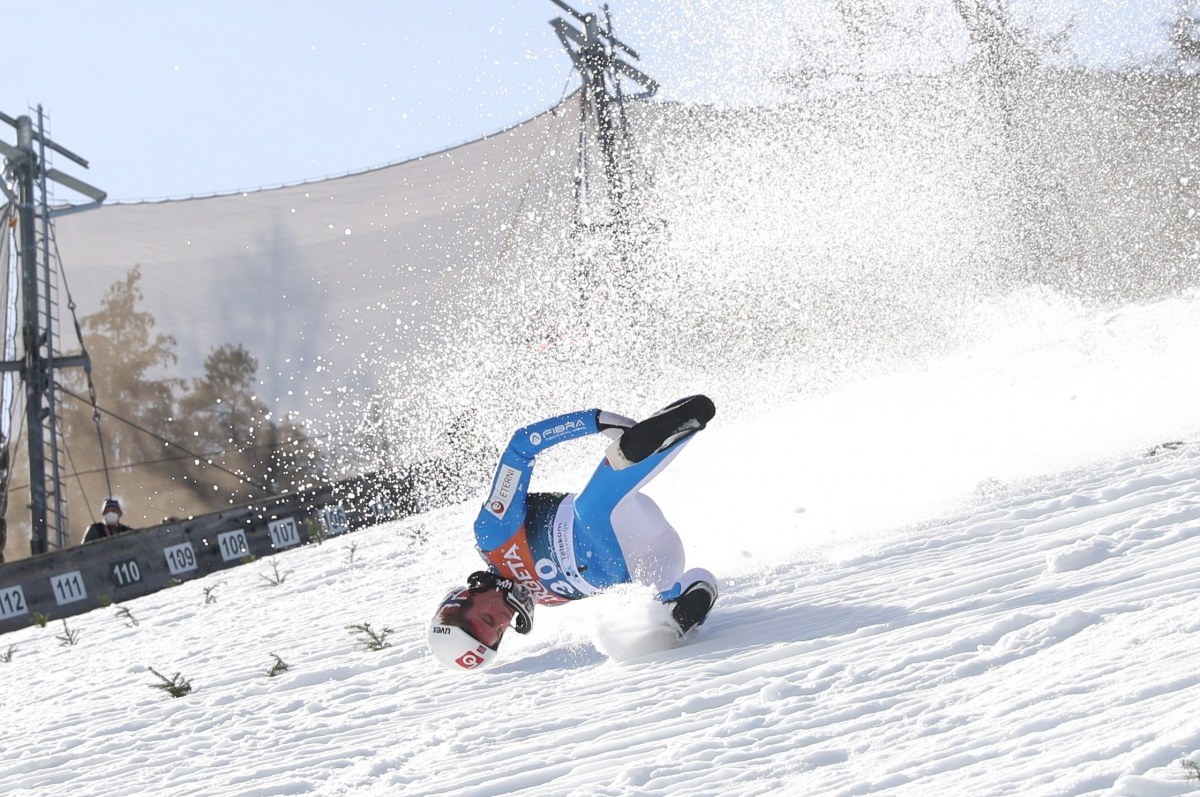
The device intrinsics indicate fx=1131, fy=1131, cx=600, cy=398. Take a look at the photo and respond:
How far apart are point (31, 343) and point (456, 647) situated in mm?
13688

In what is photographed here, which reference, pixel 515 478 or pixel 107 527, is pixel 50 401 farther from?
Answer: pixel 515 478

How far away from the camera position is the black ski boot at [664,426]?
15.0ft

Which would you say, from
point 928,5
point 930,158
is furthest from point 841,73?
point 930,158

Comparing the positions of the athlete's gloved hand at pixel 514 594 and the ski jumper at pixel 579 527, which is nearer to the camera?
the ski jumper at pixel 579 527

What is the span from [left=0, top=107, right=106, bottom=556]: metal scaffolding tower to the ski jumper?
40.5 ft

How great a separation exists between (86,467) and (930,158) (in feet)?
44.7

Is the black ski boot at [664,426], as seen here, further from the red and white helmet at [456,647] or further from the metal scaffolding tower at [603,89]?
the metal scaffolding tower at [603,89]

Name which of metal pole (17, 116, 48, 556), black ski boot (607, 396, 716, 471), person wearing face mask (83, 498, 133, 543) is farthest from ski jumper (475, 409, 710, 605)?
metal pole (17, 116, 48, 556)

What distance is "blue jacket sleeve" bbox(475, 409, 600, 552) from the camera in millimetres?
5016

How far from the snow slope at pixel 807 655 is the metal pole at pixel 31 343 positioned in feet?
22.6

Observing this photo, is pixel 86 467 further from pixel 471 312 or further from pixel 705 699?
pixel 705 699

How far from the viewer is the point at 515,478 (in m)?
5.13

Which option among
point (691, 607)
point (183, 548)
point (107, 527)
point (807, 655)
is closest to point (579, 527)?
point (691, 607)

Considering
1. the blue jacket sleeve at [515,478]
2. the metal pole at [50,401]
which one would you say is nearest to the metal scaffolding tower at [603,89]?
the metal pole at [50,401]
